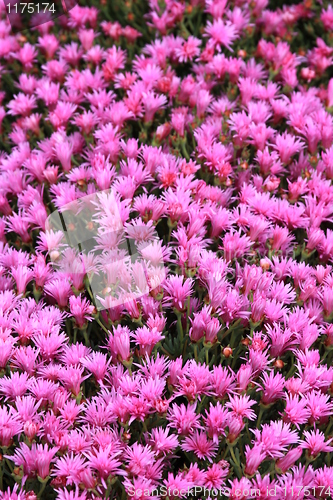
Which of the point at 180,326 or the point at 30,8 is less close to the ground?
the point at 30,8

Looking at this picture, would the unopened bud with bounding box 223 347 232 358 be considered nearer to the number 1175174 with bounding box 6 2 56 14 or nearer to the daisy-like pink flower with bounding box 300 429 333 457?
the daisy-like pink flower with bounding box 300 429 333 457

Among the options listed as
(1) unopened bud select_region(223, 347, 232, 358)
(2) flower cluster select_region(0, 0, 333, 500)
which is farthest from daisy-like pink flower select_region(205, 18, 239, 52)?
(1) unopened bud select_region(223, 347, 232, 358)

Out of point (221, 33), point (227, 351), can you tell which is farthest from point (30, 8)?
point (227, 351)

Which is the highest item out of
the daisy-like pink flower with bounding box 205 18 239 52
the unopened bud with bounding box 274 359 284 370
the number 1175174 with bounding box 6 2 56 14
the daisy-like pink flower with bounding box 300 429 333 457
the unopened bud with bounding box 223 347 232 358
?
the number 1175174 with bounding box 6 2 56 14

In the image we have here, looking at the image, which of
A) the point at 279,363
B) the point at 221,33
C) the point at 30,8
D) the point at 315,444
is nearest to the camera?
the point at 315,444

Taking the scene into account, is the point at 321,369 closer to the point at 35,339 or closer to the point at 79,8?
the point at 35,339

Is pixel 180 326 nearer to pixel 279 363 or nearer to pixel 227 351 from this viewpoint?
pixel 227 351

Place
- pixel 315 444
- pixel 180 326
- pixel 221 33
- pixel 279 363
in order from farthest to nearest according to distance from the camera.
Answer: pixel 221 33
pixel 180 326
pixel 279 363
pixel 315 444

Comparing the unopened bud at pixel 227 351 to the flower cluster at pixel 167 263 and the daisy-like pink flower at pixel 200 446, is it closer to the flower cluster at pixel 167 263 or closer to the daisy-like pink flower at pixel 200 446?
the flower cluster at pixel 167 263
